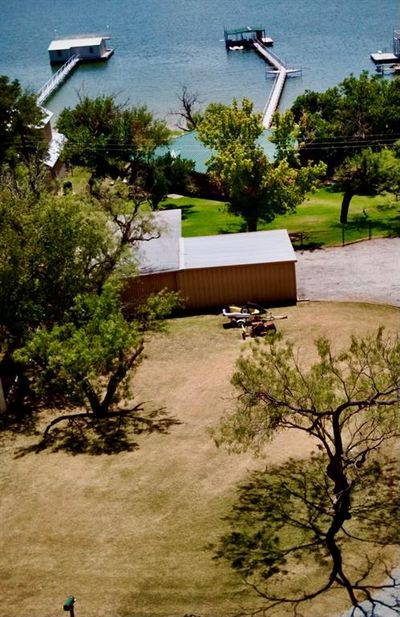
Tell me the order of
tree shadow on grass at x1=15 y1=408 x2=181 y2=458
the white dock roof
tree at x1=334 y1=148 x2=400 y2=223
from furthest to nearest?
the white dock roof < tree at x1=334 y1=148 x2=400 y2=223 < tree shadow on grass at x1=15 y1=408 x2=181 y2=458

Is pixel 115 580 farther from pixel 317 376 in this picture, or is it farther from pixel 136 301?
pixel 136 301

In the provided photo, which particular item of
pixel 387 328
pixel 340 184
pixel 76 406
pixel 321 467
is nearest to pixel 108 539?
pixel 321 467

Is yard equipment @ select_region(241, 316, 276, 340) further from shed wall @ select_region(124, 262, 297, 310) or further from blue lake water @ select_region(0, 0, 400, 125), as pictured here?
blue lake water @ select_region(0, 0, 400, 125)

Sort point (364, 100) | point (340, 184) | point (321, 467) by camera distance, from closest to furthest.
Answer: point (321, 467), point (340, 184), point (364, 100)

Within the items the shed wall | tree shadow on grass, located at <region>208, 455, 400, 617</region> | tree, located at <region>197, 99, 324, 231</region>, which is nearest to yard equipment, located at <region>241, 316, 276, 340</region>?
the shed wall

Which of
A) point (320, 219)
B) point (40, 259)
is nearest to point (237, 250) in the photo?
point (40, 259)

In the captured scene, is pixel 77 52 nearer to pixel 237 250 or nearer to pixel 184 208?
pixel 184 208

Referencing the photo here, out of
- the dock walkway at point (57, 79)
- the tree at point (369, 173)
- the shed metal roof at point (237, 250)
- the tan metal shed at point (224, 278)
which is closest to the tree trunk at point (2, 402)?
the tan metal shed at point (224, 278)
